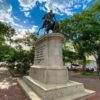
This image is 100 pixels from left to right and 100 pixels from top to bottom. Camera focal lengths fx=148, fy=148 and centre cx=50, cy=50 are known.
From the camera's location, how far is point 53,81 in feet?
28.0

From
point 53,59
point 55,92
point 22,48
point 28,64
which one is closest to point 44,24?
point 53,59

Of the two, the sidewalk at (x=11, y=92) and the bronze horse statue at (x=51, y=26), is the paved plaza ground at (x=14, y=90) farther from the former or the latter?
the bronze horse statue at (x=51, y=26)

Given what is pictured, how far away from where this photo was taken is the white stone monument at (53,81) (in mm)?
7332

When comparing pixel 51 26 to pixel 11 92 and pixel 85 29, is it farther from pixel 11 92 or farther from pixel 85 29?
pixel 85 29

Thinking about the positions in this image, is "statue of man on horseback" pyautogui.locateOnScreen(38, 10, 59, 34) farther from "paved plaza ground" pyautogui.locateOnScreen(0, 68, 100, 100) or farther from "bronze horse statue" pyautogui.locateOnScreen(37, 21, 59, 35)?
"paved plaza ground" pyautogui.locateOnScreen(0, 68, 100, 100)

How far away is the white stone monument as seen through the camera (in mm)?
7332

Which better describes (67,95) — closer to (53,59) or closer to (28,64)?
(53,59)

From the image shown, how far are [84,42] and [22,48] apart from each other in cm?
1021

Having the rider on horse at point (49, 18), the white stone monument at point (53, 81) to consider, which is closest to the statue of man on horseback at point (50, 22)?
the rider on horse at point (49, 18)

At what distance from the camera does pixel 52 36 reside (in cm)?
942

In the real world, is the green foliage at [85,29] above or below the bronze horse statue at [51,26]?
above

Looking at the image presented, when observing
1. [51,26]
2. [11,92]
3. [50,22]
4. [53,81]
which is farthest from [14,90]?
[50,22]

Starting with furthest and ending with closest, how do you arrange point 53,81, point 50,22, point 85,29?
point 85,29, point 50,22, point 53,81

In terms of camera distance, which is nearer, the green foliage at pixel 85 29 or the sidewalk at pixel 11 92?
the sidewalk at pixel 11 92
